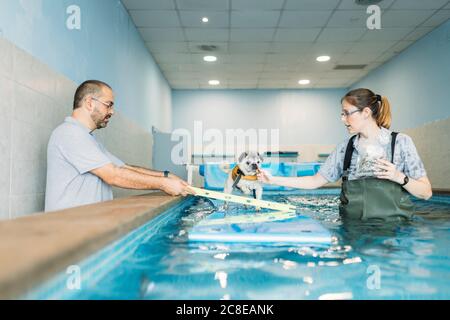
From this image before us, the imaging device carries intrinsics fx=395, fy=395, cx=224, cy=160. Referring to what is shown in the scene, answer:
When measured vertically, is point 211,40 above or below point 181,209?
above

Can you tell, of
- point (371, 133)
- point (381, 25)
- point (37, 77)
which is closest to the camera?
point (371, 133)

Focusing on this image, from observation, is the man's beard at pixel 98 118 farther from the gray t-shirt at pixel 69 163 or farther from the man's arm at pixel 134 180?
the man's arm at pixel 134 180

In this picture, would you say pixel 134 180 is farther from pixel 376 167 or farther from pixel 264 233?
pixel 376 167

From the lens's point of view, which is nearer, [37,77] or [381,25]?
[37,77]

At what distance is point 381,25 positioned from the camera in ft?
21.2

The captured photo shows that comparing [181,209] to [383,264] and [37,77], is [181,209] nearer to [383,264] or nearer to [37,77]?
[37,77]

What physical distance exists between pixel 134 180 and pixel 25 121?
0.85m

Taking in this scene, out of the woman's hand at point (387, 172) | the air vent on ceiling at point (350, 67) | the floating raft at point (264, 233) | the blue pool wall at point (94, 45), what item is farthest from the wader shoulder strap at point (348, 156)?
the air vent on ceiling at point (350, 67)

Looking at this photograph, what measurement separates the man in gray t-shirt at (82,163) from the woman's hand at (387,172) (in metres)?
1.61

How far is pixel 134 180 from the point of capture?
2844 millimetres

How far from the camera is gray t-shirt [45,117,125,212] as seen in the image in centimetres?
261

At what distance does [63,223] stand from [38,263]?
616 mm

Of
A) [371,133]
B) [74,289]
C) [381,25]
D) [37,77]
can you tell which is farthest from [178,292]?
[381,25]

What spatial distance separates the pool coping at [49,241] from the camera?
87 cm
